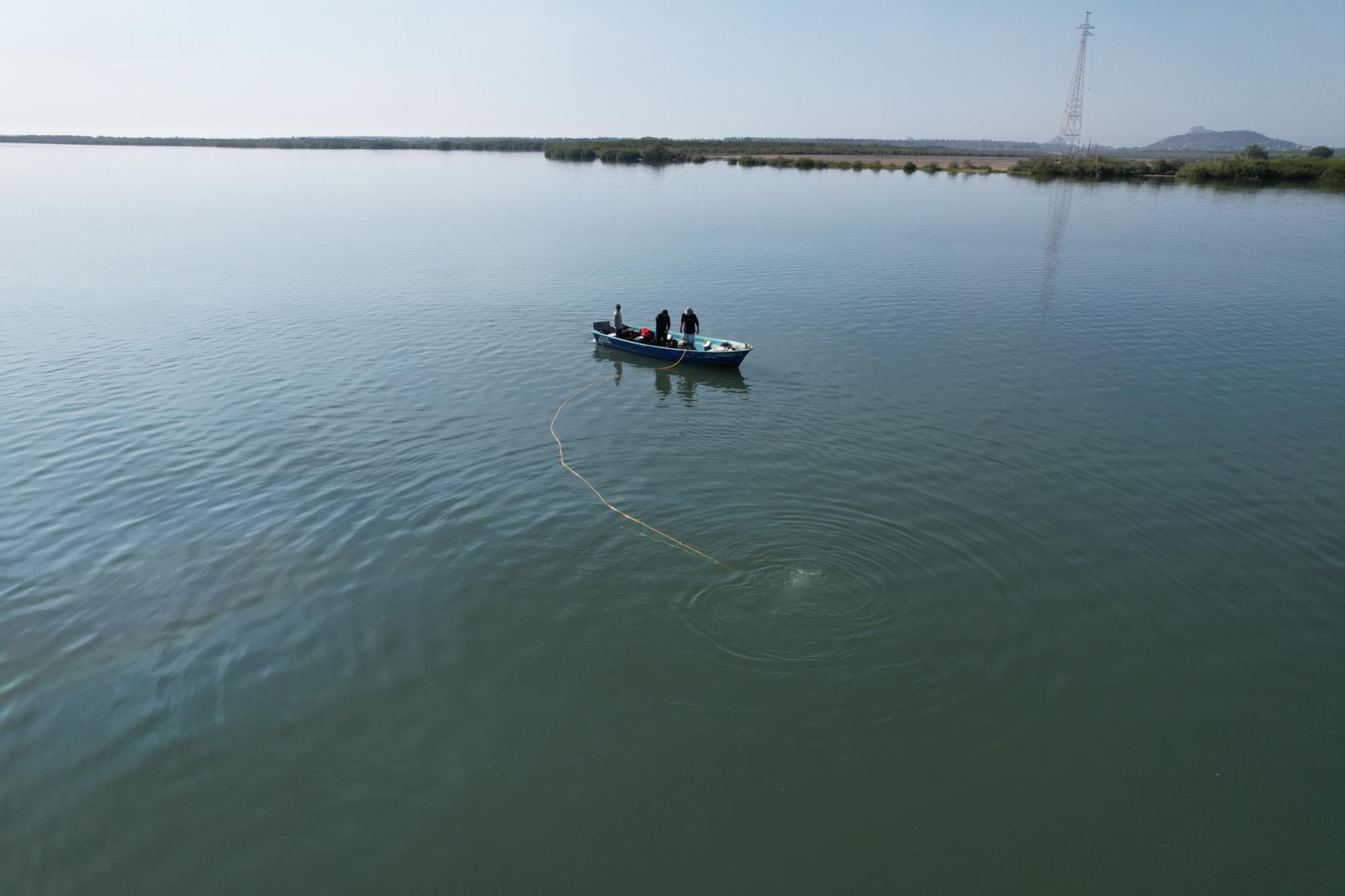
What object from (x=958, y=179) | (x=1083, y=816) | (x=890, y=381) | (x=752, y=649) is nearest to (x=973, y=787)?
(x=1083, y=816)

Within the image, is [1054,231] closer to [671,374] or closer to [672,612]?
[671,374]

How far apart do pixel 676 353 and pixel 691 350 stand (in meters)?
0.65

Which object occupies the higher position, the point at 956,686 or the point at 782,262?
the point at 782,262

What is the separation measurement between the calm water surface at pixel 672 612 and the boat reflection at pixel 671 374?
0.29 m

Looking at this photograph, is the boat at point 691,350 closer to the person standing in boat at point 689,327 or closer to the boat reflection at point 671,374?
the person standing in boat at point 689,327

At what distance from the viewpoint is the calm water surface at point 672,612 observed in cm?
955

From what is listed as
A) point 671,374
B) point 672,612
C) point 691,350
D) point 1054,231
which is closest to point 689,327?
point 691,350

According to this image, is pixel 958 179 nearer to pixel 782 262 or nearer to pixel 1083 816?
pixel 782 262

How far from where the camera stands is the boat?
27016 mm

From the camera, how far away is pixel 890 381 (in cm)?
2588

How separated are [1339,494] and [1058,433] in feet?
20.8

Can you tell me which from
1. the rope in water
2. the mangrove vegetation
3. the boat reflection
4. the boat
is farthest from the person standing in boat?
the mangrove vegetation

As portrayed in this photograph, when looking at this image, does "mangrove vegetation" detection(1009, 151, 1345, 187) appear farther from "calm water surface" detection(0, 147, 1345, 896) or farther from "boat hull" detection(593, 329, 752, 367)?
"boat hull" detection(593, 329, 752, 367)

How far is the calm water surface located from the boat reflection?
29 cm
